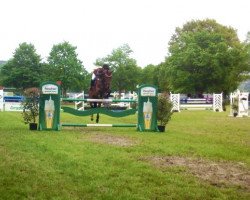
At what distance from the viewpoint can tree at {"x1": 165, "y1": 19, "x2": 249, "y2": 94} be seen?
47281 mm

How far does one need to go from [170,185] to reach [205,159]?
253 centimetres

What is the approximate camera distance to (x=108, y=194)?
4902mm

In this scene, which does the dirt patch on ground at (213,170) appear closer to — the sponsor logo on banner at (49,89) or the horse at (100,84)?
the sponsor logo on banner at (49,89)

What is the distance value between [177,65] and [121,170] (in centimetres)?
4420

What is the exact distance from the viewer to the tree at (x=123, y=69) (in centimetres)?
6141

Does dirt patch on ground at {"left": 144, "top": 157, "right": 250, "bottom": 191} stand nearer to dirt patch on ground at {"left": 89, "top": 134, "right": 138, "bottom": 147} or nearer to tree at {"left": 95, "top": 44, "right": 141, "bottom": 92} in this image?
dirt patch on ground at {"left": 89, "top": 134, "right": 138, "bottom": 147}

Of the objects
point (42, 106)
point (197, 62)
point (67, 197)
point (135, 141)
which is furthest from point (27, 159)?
point (197, 62)

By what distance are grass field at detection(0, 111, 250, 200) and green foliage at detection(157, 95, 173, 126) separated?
3867mm

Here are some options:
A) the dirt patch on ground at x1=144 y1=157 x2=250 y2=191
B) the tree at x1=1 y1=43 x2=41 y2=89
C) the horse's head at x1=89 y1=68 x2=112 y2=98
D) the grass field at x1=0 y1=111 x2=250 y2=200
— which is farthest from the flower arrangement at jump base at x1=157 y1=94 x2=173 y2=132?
the tree at x1=1 y1=43 x2=41 y2=89

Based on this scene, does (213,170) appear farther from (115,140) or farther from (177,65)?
(177,65)

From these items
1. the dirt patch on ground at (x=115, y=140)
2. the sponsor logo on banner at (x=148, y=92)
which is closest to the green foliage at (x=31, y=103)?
the dirt patch on ground at (x=115, y=140)

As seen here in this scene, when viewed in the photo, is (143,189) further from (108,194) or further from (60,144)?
(60,144)

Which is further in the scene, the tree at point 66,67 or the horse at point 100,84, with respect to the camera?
the tree at point 66,67

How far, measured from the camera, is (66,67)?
59.1m
